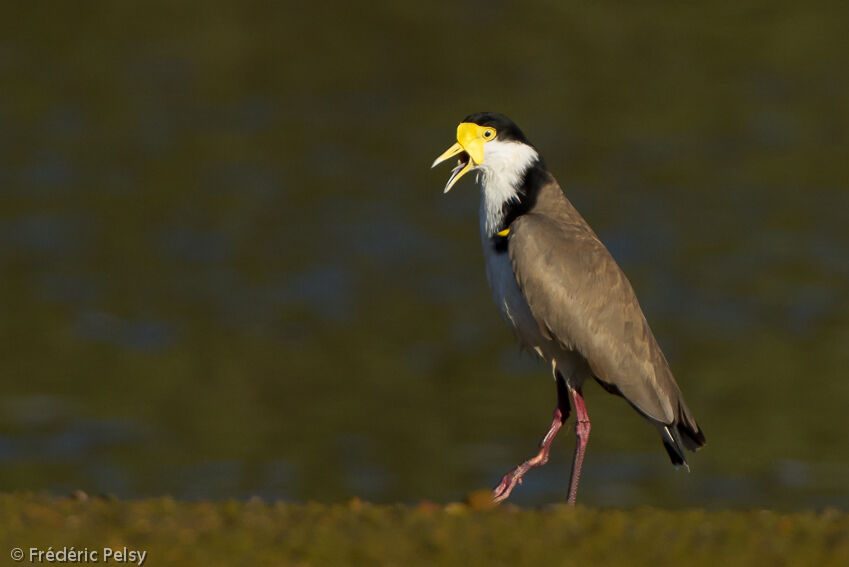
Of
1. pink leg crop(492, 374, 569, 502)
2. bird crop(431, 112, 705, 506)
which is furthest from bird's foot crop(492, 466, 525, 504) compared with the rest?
bird crop(431, 112, 705, 506)

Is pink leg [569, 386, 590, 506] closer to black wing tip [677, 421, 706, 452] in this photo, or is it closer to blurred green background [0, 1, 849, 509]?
black wing tip [677, 421, 706, 452]

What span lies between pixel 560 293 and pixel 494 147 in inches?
35.1

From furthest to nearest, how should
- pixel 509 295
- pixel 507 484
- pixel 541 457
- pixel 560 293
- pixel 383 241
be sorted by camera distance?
pixel 383 241 → pixel 509 295 → pixel 560 293 → pixel 541 457 → pixel 507 484

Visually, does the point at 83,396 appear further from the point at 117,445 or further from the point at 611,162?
the point at 611,162

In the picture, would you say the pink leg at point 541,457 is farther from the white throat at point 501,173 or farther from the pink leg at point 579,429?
the white throat at point 501,173

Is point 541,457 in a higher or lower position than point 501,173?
lower

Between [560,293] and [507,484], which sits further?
[560,293]

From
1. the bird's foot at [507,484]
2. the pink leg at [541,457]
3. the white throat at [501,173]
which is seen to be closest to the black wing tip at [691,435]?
the pink leg at [541,457]

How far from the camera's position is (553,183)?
Answer: 27.7ft

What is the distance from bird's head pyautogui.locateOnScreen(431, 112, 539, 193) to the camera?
328 inches

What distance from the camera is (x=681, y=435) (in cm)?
830

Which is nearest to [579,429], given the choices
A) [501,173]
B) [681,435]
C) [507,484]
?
[681,435]

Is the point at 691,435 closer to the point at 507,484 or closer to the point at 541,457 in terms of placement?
the point at 541,457

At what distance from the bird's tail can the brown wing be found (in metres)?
0.04
